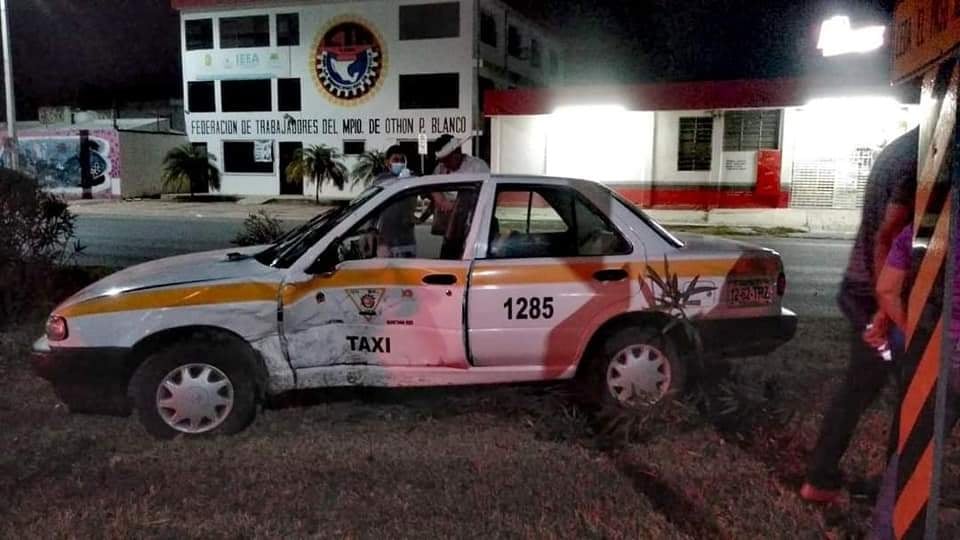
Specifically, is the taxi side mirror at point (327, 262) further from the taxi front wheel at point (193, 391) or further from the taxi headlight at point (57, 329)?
the taxi headlight at point (57, 329)

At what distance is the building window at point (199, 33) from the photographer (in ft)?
125

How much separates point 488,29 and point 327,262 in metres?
33.1

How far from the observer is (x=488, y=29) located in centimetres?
3641

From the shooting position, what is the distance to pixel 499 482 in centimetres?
422

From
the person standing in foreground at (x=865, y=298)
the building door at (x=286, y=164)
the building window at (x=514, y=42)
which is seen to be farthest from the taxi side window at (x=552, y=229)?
the building window at (x=514, y=42)

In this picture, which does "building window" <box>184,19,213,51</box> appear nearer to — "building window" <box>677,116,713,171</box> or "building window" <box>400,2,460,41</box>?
"building window" <box>400,2,460,41</box>

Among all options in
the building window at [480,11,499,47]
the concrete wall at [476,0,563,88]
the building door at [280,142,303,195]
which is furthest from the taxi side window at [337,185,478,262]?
the building door at [280,142,303,195]

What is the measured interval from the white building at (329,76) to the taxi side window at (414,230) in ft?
89.8

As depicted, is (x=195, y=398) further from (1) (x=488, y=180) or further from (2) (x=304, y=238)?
(1) (x=488, y=180)

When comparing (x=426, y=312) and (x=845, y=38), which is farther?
(x=845, y=38)

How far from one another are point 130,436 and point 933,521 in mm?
4063

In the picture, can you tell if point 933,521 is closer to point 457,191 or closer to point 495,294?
point 495,294

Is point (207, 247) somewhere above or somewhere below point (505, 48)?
below

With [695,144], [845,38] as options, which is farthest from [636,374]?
[695,144]
